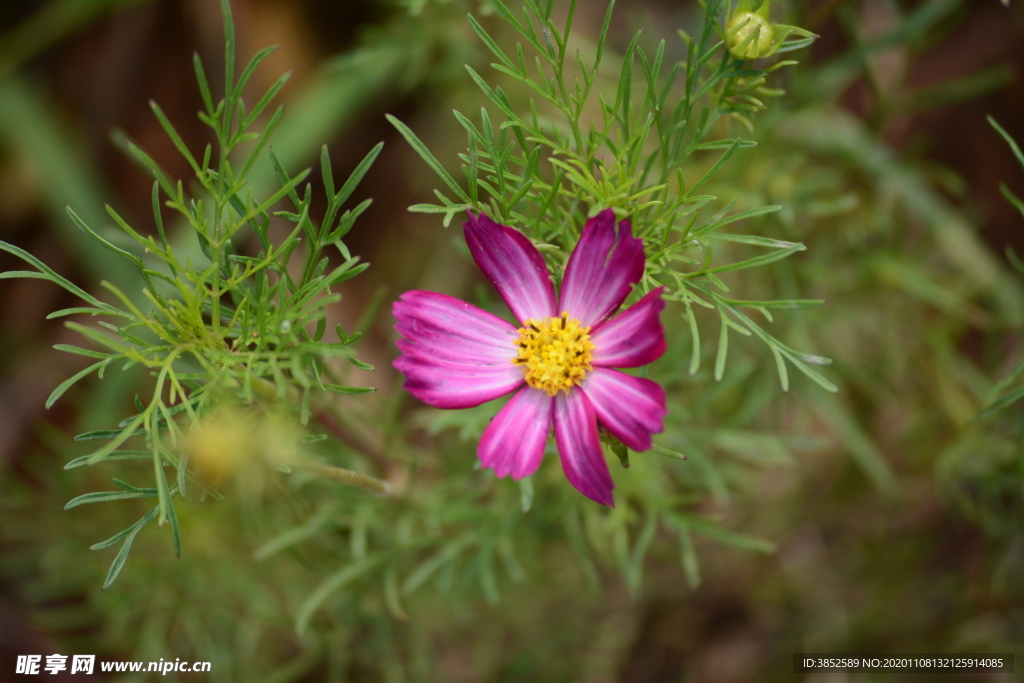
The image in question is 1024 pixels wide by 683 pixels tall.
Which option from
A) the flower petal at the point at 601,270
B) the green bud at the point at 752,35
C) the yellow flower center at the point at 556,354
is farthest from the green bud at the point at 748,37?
the yellow flower center at the point at 556,354

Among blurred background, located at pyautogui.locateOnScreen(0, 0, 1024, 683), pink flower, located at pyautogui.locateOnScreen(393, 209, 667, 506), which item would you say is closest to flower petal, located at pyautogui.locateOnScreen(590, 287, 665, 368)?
pink flower, located at pyautogui.locateOnScreen(393, 209, 667, 506)

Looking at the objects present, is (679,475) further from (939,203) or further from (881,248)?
(939,203)

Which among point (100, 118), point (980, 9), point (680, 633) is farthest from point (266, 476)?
point (980, 9)

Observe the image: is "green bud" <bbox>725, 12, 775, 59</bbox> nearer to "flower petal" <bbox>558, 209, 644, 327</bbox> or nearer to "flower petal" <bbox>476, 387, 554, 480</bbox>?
"flower petal" <bbox>558, 209, 644, 327</bbox>

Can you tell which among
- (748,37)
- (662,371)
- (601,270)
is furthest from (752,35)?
(662,371)

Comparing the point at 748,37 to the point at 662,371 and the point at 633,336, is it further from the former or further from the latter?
the point at 662,371

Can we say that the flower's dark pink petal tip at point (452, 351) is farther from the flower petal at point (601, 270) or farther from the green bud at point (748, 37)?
the green bud at point (748, 37)

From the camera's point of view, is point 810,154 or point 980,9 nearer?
point 810,154
